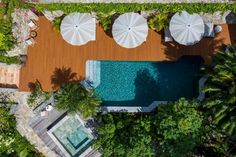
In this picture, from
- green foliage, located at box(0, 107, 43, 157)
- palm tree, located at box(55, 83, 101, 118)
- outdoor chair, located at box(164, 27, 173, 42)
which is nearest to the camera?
palm tree, located at box(55, 83, 101, 118)

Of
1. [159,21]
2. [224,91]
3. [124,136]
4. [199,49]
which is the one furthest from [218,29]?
[124,136]

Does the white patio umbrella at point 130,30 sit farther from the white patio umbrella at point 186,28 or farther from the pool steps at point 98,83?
the pool steps at point 98,83

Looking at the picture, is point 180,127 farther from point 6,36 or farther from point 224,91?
point 6,36

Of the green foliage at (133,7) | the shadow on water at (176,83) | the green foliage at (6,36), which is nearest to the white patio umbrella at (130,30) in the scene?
the green foliage at (133,7)

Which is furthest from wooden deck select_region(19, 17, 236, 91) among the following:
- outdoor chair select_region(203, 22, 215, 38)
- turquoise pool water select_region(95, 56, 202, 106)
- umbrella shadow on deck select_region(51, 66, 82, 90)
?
turquoise pool water select_region(95, 56, 202, 106)

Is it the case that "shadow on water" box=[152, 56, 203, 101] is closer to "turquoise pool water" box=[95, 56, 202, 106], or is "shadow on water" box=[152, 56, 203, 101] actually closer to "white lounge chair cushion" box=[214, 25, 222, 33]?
"turquoise pool water" box=[95, 56, 202, 106]

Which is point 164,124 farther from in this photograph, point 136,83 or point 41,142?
point 41,142
